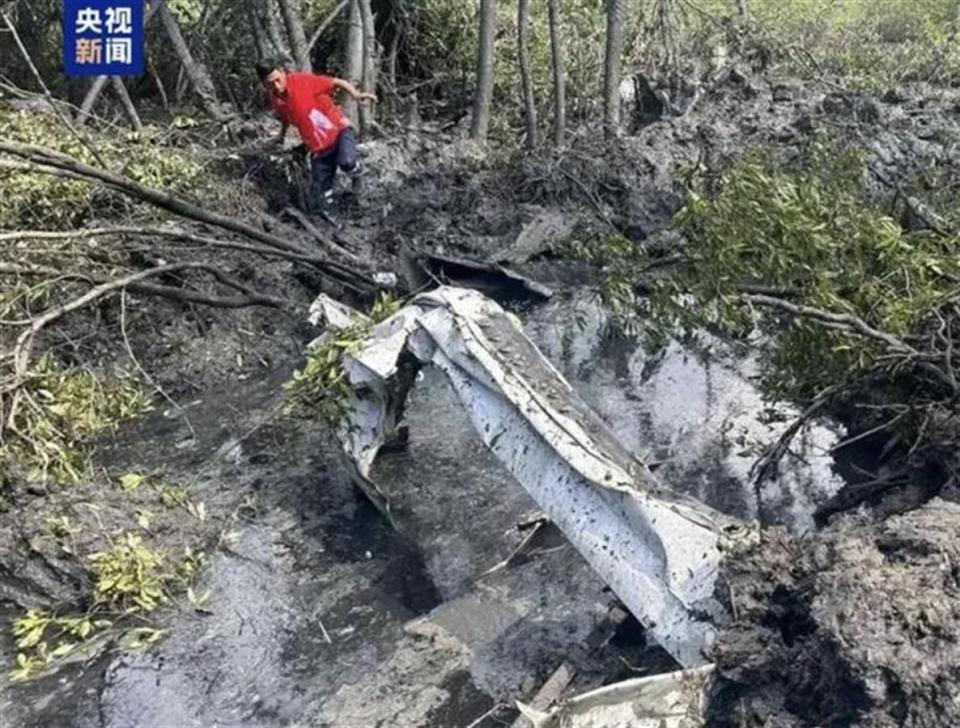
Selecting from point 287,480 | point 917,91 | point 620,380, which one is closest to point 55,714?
point 287,480

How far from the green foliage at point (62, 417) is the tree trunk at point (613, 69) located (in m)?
5.19

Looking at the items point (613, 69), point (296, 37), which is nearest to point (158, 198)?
point (296, 37)

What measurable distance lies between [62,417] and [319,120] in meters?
3.91

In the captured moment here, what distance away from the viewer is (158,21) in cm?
1170

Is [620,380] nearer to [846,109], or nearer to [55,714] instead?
[55,714]

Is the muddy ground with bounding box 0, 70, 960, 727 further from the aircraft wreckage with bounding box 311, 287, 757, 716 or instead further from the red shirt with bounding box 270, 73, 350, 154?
the red shirt with bounding box 270, 73, 350, 154

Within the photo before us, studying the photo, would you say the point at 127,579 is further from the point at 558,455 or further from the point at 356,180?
the point at 356,180

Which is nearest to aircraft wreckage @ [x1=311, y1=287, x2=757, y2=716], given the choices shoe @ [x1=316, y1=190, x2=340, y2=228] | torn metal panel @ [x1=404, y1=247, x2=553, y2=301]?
torn metal panel @ [x1=404, y1=247, x2=553, y2=301]

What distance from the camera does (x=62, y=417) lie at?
5.75 meters

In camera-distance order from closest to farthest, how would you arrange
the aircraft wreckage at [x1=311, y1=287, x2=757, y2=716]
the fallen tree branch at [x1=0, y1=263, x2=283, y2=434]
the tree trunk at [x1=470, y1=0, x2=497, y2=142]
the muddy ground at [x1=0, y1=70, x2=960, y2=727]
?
the muddy ground at [x1=0, y1=70, x2=960, y2=727] < the aircraft wreckage at [x1=311, y1=287, x2=757, y2=716] < the fallen tree branch at [x1=0, y1=263, x2=283, y2=434] < the tree trunk at [x1=470, y1=0, x2=497, y2=142]

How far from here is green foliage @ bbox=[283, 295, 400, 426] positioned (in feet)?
16.8

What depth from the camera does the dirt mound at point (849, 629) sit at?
2719mm

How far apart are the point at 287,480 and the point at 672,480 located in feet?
6.18

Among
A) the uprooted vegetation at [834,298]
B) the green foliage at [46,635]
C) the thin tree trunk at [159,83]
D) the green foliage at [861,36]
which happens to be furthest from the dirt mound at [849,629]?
the thin tree trunk at [159,83]
